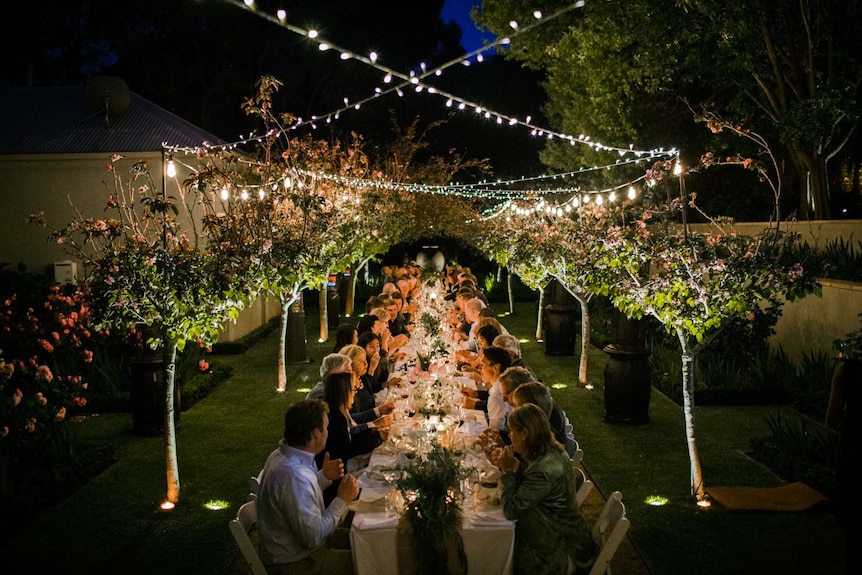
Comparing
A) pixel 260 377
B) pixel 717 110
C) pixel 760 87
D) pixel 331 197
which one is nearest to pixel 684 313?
pixel 260 377

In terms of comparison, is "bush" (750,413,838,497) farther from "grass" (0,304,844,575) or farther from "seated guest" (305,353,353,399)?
"seated guest" (305,353,353,399)

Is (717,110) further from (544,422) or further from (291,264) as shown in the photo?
(544,422)

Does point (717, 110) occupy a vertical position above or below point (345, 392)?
above

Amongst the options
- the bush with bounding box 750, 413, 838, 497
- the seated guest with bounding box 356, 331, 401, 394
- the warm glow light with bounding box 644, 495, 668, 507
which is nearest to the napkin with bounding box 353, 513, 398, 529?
the warm glow light with bounding box 644, 495, 668, 507

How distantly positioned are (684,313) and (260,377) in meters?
8.03

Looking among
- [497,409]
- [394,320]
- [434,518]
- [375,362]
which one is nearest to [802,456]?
[497,409]

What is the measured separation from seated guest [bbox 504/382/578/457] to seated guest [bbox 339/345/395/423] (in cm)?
126

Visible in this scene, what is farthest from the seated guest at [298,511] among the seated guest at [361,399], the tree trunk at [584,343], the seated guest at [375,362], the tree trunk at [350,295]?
the tree trunk at [350,295]

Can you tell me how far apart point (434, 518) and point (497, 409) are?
2585 millimetres

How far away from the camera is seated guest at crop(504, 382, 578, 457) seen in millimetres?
5699

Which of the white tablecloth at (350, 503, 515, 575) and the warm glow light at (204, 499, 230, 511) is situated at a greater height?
the white tablecloth at (350, 503, 515, 575)

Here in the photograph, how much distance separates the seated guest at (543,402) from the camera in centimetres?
570

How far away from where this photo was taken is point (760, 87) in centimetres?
1653

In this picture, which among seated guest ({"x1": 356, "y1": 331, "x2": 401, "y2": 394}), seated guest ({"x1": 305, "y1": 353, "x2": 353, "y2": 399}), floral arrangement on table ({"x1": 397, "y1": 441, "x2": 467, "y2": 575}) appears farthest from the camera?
seated guest ({"x1": 356, "y1": 331, "x2": 401, "y2": 394})
